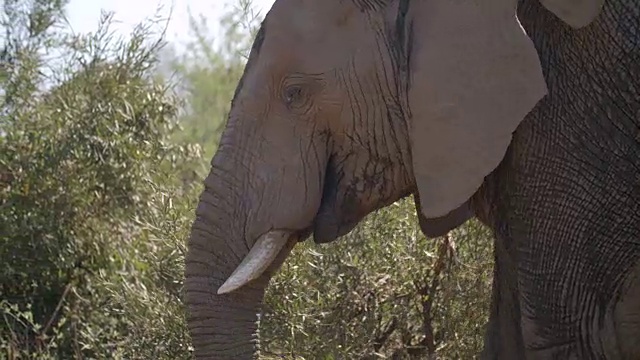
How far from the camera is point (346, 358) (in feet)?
14.6

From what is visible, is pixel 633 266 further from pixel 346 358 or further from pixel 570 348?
pixel 346 358

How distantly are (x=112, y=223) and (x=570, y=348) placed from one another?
336 centimetres

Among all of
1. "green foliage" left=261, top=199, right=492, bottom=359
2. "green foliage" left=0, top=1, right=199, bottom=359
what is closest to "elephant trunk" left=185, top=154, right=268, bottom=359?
"green foliage" left=261, top=199, right=492, bottom=359

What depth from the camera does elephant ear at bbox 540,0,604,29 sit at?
279 cm

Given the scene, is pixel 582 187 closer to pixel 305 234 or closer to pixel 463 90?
pixel 463 90

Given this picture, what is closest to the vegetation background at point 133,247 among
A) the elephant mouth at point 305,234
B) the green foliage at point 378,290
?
the green foliage at point 378,290

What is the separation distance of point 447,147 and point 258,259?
1.72ft

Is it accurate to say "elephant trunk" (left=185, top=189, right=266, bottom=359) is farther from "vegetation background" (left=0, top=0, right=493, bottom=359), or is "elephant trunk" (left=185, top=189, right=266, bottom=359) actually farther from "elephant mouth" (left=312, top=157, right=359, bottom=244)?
"vegetation background" (left=0, top=0, right=493, bottom=359)

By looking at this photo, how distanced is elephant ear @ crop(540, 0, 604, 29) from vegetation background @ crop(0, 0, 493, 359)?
1.76 metres

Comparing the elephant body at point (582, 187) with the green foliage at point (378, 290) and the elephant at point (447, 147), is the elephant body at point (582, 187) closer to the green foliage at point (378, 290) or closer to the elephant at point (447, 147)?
the elephant at point (447, 147)

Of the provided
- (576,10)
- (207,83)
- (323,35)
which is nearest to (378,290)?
(323,35)

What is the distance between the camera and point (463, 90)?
2857mm

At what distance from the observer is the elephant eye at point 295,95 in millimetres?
2981

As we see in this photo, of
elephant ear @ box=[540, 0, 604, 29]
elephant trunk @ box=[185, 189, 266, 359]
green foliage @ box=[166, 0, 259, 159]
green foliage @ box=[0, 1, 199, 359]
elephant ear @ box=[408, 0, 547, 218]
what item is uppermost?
green foliage @ box=[166, 0, 259, 159]
